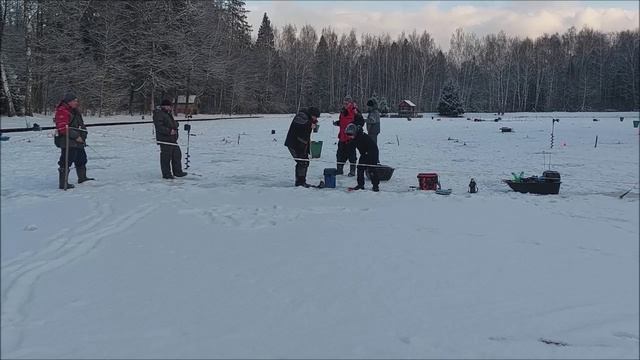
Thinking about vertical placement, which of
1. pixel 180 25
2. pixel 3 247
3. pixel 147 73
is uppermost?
pixel 180 25

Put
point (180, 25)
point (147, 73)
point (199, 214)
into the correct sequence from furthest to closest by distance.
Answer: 1. point (180, 25)
2. point (147, 73)
3. point (199, 214)

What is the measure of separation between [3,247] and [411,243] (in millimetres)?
4473

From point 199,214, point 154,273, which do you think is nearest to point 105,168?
point 199,214

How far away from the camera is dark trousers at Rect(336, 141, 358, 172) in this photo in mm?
11949

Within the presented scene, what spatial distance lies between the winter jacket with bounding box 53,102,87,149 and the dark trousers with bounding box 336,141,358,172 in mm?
5435

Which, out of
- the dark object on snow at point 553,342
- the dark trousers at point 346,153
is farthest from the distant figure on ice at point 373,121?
the dark object on snow at point 553,342

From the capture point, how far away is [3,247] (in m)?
3.49

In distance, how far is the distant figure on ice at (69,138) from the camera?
972 centimetres

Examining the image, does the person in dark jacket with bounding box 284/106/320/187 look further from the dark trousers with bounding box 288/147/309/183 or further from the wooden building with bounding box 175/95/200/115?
the wooden building with bounding box 175/95/200/115

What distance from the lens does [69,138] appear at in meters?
9.79

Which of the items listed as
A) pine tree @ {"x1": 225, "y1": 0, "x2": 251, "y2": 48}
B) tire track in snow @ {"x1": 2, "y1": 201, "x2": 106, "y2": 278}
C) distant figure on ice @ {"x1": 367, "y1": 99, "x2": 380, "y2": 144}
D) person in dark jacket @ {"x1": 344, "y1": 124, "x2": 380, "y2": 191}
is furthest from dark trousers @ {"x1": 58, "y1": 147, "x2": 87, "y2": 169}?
pine tree @ {"x1": 225, "y1": 0, "x2": 251, "y2": 48}

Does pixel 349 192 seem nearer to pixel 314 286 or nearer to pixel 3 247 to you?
pixel 314 286

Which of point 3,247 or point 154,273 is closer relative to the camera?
point 3,247

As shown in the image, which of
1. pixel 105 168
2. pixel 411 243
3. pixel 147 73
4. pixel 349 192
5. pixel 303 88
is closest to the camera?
pixel 411 243
